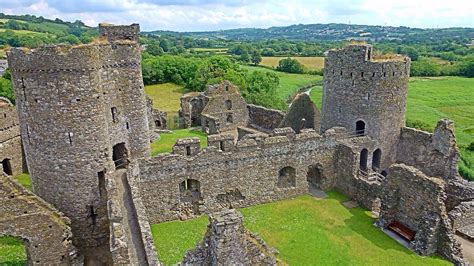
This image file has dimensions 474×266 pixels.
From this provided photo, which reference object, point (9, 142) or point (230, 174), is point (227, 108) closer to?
point (230, 174)

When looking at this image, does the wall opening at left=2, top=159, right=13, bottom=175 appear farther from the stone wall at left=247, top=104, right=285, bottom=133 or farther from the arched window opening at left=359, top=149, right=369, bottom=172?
the arched window opening at left=359, top=149, right=369, bottom=172

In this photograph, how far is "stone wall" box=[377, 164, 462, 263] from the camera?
1614 cm

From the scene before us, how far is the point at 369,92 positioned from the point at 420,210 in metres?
7.47

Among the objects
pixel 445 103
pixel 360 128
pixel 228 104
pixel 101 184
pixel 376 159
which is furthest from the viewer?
pixel 445 103

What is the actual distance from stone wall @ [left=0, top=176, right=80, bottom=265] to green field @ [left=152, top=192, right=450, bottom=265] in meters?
3.84

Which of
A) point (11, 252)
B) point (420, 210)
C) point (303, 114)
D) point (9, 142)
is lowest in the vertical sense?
point (11, 252)

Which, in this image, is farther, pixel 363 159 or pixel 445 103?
pixel 445 103

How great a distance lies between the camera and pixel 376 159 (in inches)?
919

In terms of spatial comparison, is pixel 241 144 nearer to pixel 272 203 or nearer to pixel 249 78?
pixel 272 203

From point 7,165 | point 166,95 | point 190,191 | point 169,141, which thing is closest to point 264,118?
point 169,141

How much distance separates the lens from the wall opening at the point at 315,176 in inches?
880

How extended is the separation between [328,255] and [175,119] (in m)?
27.7

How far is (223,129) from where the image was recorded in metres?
35.6

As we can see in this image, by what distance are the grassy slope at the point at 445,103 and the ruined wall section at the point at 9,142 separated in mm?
34111
